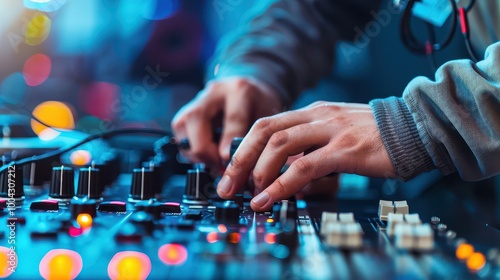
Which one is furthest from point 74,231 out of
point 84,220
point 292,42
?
point 292,42

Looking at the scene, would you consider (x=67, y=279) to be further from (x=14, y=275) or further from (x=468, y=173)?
(x=468, y=173)

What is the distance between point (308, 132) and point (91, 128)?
2.94m

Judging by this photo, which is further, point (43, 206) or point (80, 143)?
point (80, 143)

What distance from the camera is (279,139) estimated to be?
36.3 inches

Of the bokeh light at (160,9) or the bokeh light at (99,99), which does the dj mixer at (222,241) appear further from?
the bokeh light at (160,9)

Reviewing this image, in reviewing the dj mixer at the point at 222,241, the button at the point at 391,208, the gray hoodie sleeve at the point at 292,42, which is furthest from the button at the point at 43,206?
the gray hoodie sleeve at the point at 292,42

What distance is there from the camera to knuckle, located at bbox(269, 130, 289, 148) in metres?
0.92

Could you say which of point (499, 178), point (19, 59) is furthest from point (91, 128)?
point (499, 178)

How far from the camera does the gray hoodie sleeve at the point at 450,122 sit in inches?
31.2

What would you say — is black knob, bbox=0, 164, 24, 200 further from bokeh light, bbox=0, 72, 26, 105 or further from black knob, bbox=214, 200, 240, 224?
bokeh light, bbox=0, 72, 26, 105

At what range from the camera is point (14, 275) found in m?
0.45

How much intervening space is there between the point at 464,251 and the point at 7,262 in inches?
18.0

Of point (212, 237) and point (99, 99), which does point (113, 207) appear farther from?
point (99, 99)

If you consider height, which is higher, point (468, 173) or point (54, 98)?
point (54, 98)
